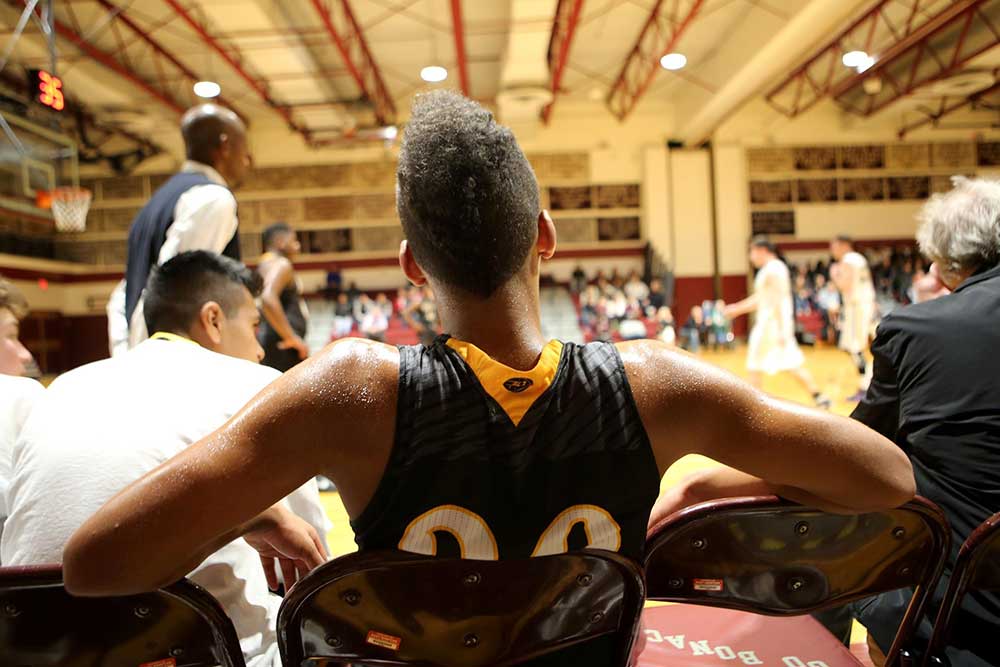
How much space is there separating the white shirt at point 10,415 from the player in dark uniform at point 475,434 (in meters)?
0.84

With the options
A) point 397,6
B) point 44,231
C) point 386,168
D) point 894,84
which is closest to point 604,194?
point 386,168

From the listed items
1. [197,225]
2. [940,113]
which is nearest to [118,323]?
[197,225]

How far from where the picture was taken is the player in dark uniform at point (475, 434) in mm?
750

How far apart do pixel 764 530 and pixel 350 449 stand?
0.56 metres

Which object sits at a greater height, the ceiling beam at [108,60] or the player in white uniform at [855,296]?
the ceiling beam at [108,60]

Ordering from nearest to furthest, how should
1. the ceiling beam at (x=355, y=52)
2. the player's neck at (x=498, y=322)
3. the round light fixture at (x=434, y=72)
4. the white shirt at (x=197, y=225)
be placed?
the player's neck at (x=498, y=322) < the white shirt at (x=197, y=225) < the ceiling beam at (x=355, y=52) < the round light fixture at (x=434, y=72)

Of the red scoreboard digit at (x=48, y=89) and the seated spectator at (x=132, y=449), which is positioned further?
the red scoreboard digit at (x=48, y=89)

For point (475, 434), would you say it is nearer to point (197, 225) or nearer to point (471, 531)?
point (471, 531)

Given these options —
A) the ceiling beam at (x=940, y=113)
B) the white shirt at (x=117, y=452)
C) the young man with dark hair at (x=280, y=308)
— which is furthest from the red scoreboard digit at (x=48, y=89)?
the ceiling beam at (x=940, y=113)

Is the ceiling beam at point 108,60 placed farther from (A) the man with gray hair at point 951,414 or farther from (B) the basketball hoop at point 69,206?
(A) the man with gray hair at point 951,414

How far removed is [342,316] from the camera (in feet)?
47.8

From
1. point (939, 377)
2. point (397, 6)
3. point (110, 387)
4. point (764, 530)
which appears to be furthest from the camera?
point (397, 6)

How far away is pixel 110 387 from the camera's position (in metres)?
1.20

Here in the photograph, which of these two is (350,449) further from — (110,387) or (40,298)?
(40,298)
